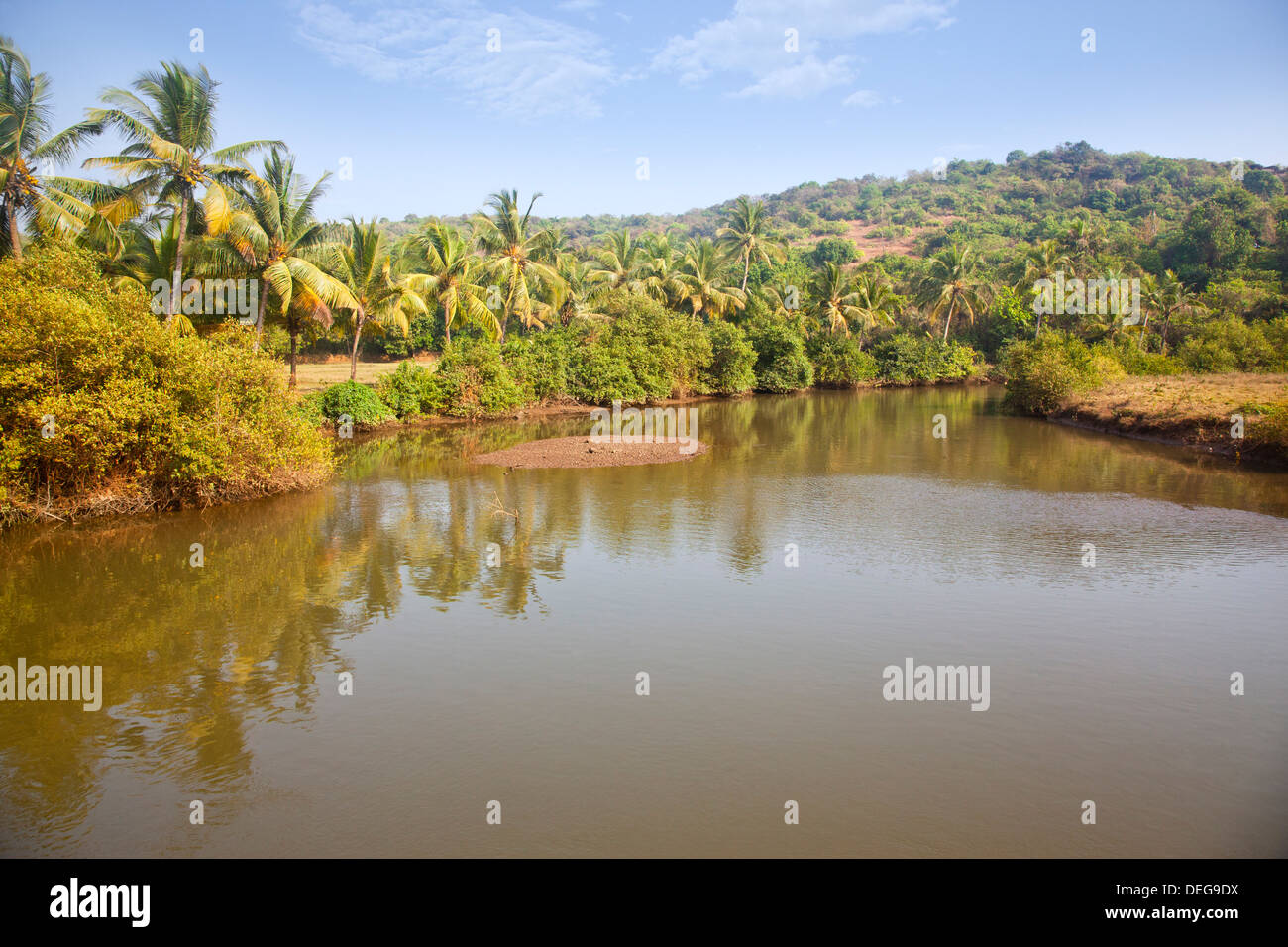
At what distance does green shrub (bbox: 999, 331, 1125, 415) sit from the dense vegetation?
11 cm

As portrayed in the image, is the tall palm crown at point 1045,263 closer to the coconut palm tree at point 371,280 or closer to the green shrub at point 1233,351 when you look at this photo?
the green shrub at point 1233,351

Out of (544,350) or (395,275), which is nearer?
(395,275)

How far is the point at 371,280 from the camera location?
1277 inches

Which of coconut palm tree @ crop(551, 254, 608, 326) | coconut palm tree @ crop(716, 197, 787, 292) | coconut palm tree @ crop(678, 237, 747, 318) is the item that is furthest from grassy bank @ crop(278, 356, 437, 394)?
coconut palm tree @ crop(716, 197, 787, 292)

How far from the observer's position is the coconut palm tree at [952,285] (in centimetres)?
5391

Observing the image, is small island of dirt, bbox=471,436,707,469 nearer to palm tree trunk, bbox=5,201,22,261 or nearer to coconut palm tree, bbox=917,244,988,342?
palm tree trunk, bbox=5,201,22,261

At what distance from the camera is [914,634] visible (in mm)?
10656

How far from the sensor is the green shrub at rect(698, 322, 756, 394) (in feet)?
151

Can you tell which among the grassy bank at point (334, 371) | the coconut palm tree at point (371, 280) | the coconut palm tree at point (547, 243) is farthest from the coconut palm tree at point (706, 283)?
the coconut palm tree at point (371, 280)

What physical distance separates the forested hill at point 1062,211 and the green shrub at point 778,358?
2663cm

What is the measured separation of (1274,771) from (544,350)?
111ft
